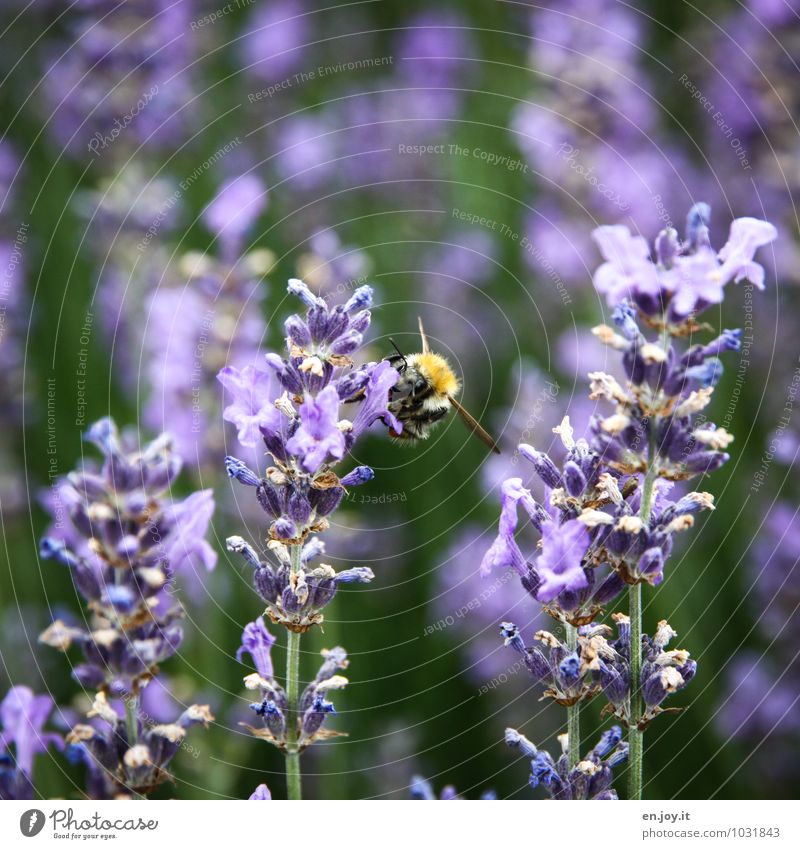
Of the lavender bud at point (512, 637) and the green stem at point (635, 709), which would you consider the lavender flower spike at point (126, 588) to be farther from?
the green stem at point (635, 709)

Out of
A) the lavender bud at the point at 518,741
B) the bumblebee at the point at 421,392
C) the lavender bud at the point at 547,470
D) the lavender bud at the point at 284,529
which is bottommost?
the lavender bud at the point at 518,741

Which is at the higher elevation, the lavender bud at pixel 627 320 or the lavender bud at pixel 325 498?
the lavender bud at pixel 627 320

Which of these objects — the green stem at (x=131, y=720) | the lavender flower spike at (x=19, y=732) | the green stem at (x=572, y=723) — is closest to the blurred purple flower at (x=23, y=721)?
the lavender flower spike at (x=19, y=732)

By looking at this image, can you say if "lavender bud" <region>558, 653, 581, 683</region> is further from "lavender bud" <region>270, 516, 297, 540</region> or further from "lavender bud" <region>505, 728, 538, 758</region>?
"lavender bud" <region>270, 516, 297, 540</region>

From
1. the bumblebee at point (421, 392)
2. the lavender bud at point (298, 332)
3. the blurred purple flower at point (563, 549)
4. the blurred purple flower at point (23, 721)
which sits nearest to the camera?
the blurred purple flower at point (563, 549)
